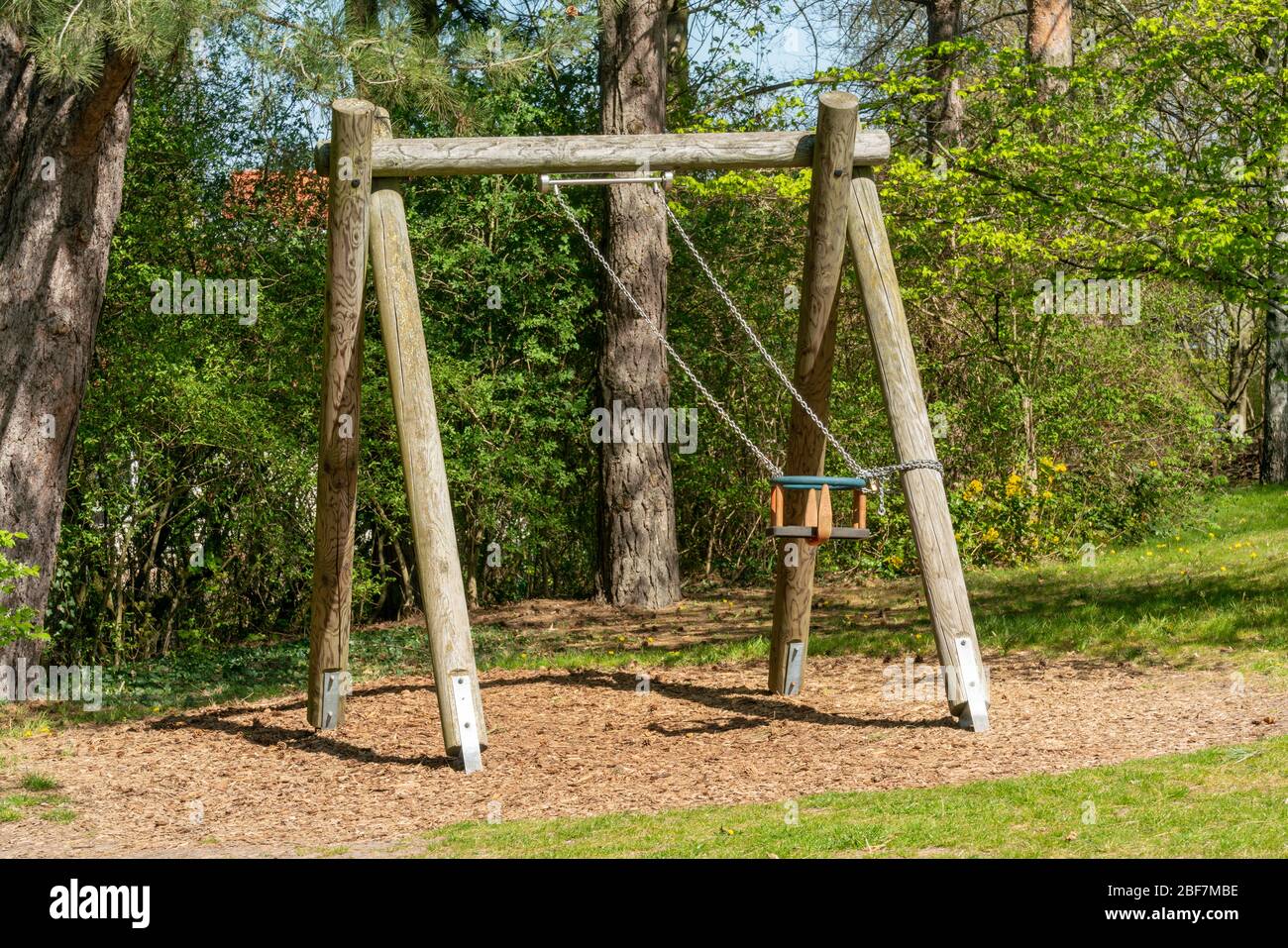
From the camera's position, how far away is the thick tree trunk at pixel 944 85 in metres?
15.6

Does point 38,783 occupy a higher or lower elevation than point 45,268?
lower

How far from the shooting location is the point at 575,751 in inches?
275

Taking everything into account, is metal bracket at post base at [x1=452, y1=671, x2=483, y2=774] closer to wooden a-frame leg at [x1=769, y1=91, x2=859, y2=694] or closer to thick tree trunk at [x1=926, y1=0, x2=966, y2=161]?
wooden a-frame leg at [x1=769, y1=91, x2=859, y2=694]

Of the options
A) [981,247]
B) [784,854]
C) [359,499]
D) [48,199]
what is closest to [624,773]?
[784,854]

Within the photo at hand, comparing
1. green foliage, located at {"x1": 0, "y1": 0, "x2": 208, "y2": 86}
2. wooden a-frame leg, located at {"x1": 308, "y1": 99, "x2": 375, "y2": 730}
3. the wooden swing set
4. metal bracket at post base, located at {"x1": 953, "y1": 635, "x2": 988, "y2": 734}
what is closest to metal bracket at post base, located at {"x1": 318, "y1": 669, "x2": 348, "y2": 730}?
wooden a-frame leg, located at {"x1": 308, "y1": 99, "x2": 375, "y2": 730}

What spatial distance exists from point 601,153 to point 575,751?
300 centimetres

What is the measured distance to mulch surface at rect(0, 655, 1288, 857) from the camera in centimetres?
595

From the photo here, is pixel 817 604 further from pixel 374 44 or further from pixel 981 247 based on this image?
pixel 374 44

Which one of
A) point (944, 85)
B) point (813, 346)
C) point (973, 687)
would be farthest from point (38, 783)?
point (944, 85)

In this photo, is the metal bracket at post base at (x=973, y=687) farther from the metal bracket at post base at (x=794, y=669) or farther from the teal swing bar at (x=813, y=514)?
the metal bracket at post base at (x=794, y=669)

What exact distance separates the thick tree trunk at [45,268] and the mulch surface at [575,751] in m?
1.86

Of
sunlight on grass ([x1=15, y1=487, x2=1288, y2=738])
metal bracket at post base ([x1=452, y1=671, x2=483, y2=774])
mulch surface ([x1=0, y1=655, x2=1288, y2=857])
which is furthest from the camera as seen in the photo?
sunlight on grass ([x1=15, y1=487, x2=1288, y2=738])

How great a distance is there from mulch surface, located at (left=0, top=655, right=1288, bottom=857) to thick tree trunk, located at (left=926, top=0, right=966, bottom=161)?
27.8 feet

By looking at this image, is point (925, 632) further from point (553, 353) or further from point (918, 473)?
point (553, 353)
